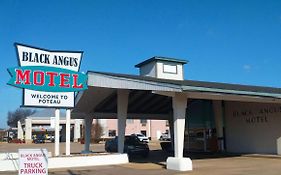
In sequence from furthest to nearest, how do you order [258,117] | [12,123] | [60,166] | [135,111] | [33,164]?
[12,123] < [135,111] < [258,117] < [60,166] < [33,164]

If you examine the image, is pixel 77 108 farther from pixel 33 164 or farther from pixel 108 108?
pixel 33 164

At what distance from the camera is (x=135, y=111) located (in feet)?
101

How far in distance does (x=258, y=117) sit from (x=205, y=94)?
8.60 meters

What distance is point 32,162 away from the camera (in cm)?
1056

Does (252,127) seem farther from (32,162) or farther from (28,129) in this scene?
(28,129)

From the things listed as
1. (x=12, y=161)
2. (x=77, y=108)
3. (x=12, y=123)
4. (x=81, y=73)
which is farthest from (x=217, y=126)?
(x=12, y=123)

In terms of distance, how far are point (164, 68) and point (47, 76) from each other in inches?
490

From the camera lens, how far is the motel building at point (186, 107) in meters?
18.2

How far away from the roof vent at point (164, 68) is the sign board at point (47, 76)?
9.99 metres

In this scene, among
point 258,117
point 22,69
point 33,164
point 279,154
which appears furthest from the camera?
point 258,117

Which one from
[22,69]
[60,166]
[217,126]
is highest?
[22,69]

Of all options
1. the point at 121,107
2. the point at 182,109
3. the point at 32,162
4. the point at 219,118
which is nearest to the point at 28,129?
the point at 219,118

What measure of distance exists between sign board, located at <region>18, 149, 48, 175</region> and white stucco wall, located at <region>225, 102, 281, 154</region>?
17.4 m

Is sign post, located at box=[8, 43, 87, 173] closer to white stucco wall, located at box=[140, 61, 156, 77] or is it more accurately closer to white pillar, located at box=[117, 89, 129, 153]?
white pillar, located at box=[117, 89, 129, 153]
